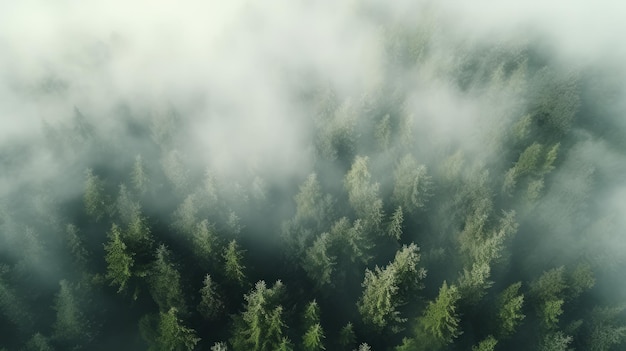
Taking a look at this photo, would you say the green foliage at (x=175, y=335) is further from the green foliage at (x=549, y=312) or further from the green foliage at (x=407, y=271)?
the green foliage at (x=549, y=312)

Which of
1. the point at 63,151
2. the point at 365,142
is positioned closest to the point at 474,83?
the point at 365,142

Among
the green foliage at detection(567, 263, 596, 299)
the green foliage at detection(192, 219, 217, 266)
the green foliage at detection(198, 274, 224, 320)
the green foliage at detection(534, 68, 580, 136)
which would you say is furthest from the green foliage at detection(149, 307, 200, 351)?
the green foliage at detection(534, 68, 580, 136)

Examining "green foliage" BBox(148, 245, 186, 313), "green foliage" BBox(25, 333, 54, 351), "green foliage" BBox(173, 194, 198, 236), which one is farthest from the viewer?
"green foliage" BBox(173, 194, 198, 236)

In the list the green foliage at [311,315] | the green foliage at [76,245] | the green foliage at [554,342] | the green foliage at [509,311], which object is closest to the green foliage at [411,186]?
the green foliage at [509,311]

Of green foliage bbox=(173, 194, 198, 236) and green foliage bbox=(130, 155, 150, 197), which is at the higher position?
green foliage bbox=(130, 155, 150, 197)

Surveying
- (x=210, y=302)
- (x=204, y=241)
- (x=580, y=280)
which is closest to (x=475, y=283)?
(x=580, y=280)

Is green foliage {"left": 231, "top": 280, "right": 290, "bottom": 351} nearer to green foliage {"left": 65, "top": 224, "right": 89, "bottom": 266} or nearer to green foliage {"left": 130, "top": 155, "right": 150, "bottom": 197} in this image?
green foliage {"left": 65, "top": 224, "right": 89, "bottom": 266}

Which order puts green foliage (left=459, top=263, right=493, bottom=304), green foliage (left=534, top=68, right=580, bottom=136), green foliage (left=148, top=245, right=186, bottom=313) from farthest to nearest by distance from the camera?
green foliage (left=534, top=68, right=580, bottom=136) → green foliage (left=459, top=263, right=493, bottom=304) → green foliage (left=148, top=245, right=186, bottom=313)
